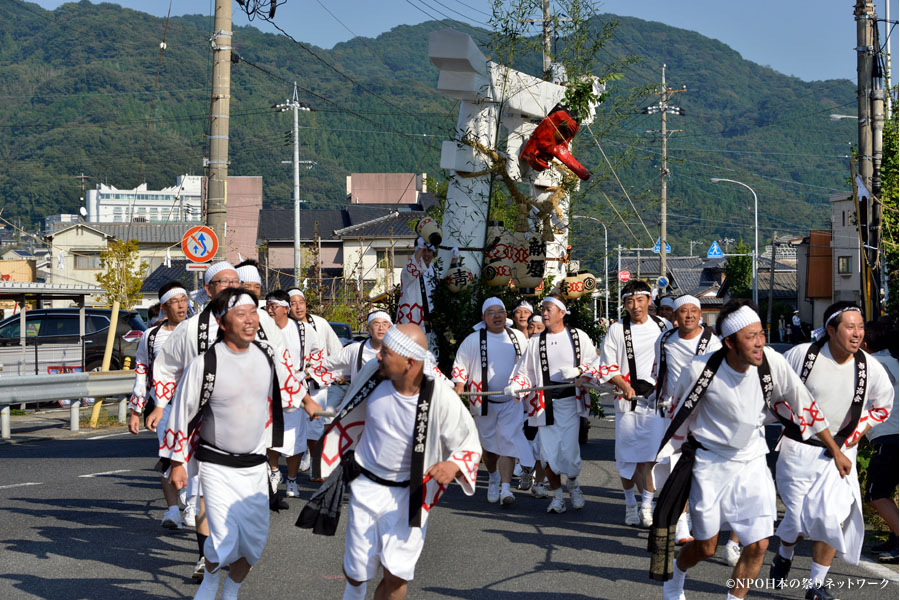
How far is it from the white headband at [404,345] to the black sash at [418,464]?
24 cm

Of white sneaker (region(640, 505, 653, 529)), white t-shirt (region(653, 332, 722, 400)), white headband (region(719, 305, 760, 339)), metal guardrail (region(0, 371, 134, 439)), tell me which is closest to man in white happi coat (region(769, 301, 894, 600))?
white headband (region(719, 305, 760, 339))

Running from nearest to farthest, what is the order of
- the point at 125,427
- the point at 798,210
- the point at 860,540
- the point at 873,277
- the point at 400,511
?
the point at 400,511
the point at 860,540
the point at 873,277
the point at 125,427
the point at 798,210

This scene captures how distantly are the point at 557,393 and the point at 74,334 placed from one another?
1350cm

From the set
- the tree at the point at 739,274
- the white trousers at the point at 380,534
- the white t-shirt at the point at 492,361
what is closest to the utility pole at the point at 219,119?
the white t-shirt at the point at 492,361

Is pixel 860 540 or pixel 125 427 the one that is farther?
pixel 125 427

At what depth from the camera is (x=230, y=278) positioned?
830 centimetres

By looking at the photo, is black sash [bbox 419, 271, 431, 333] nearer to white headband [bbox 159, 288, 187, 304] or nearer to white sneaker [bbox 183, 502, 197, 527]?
white headband [bbox 159, 288, 187, 304]

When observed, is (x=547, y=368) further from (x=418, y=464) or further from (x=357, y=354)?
(x=418, y=464)

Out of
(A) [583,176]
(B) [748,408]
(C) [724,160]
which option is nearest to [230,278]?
(B) [748,408]

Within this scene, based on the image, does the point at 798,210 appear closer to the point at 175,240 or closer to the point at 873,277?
the point at 175,240

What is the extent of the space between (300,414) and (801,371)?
5494 mm

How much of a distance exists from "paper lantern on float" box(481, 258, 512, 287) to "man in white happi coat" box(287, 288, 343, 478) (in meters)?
2.55

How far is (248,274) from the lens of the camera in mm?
9531

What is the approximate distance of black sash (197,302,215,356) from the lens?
7477 millimetres
